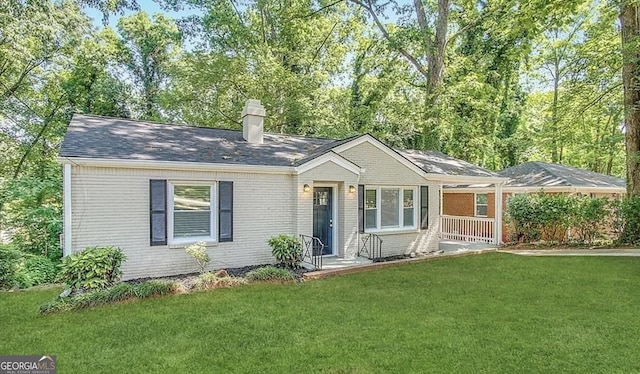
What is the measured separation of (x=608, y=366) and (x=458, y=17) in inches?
814

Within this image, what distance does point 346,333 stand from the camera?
17.2 feet

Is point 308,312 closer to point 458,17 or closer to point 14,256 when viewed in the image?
point 14,256

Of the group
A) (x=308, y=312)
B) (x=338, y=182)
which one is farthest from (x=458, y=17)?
(x=308, y=312)

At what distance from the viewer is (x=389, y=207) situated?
1202cm

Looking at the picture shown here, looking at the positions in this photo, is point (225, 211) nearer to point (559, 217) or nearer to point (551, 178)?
point (559, 217)

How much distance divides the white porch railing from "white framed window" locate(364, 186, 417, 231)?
3082mm

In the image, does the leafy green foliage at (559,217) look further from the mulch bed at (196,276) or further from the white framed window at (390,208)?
the mulch bed at (196,276)

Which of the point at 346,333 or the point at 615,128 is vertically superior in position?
the point at 615,128

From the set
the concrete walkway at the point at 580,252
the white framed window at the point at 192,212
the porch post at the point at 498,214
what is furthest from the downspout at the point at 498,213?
the white framed window at the point at 192,212

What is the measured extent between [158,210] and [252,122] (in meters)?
4.23

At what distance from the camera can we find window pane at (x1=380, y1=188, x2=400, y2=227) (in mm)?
11859

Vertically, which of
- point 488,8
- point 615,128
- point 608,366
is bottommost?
point 608,366

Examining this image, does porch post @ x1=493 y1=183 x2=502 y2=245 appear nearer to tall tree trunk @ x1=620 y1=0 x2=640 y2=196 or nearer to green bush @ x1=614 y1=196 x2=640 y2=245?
green bush @ x1=614 y1=196 x2=640 y2=245

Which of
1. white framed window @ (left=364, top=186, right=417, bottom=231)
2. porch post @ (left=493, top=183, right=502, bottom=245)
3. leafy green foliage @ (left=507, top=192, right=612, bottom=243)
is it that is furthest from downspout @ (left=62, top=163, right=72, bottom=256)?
leafy green foliage @ (left=507, top=192, right=612, bottom=243)
